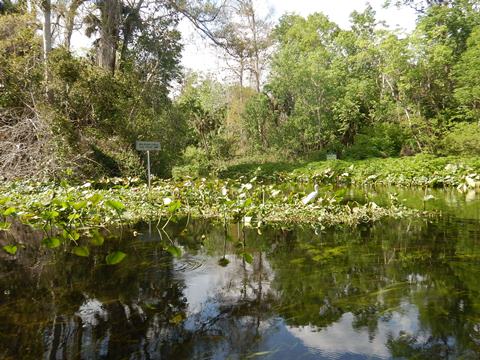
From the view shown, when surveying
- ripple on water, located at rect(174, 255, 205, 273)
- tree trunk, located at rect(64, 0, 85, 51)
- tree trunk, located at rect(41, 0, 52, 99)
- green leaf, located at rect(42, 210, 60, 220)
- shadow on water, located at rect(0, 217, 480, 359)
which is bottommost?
shadow on water, located at rect(0, 217, 480, 359)

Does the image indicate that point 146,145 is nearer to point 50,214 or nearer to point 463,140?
point 50,214

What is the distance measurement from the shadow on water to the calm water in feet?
0.03

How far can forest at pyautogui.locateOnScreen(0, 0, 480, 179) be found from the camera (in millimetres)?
10328

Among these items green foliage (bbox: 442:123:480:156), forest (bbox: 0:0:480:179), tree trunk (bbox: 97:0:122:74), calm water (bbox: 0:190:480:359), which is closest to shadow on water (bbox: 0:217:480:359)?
calm water (bbox: 0:190:480:359)

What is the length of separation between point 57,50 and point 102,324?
32.6ft

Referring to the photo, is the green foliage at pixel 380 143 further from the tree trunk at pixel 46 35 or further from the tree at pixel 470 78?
the tree trunk at pixel 46 35

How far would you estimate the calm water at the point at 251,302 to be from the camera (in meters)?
2.10

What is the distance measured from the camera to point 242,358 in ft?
6.54

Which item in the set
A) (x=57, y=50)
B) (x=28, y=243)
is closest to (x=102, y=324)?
(x=28, y=243)

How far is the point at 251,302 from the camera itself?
2.78 meters

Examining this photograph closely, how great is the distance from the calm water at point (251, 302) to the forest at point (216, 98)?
633 centimetres

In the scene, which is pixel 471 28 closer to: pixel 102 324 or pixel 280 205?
pixel 280 205

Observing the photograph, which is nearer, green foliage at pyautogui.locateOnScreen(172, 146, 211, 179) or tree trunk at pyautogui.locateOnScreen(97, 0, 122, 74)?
tree trunk at pyautogui.locateOnScreen(97, 0, 122, 74)

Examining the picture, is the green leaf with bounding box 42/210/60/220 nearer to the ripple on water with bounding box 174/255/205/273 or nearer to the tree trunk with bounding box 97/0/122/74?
the ripple on water with bounding box 174/255/205/273
